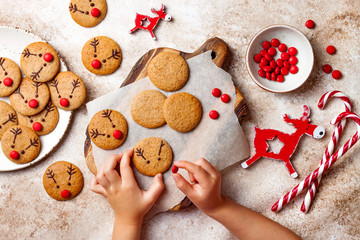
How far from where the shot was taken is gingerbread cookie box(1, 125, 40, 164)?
57.6 inches

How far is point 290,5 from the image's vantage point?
5.13 ft

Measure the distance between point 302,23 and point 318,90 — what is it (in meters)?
0.33

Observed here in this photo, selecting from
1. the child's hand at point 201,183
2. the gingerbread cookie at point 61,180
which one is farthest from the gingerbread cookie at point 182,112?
the gingerbread cookie at point 61,180

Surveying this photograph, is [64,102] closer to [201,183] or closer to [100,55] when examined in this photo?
[100,55]

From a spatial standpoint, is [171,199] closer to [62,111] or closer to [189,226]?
[189,226]

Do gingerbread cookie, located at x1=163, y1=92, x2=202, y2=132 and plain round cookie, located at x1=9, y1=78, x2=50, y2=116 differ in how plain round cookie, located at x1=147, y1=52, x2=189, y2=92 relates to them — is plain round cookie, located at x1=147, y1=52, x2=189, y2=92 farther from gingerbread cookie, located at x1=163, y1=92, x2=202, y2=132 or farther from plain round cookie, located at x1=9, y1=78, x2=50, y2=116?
plain round cookie, located at x1=9, y1=78, x2=50, y2=116

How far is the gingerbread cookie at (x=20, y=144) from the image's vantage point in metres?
1.46

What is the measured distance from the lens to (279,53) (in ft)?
5.00

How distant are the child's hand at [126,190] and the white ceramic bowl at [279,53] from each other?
0.63 meters

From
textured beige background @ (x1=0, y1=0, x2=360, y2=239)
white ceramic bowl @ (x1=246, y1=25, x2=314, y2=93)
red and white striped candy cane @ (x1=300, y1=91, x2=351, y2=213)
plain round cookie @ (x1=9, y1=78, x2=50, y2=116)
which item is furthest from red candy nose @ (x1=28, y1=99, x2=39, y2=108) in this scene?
red and white striped candy cane @ (x1=300, y1=91, x2=351, y2=213)

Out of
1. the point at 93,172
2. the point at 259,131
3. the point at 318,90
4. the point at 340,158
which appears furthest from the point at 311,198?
the point at 93,172

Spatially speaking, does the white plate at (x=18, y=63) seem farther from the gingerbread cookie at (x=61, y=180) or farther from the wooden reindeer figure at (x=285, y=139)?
the wooden reindeer figure at (x=285, y=139)

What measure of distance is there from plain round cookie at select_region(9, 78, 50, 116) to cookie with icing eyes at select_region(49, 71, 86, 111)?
0.11 ft

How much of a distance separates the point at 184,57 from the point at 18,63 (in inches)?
30.0
